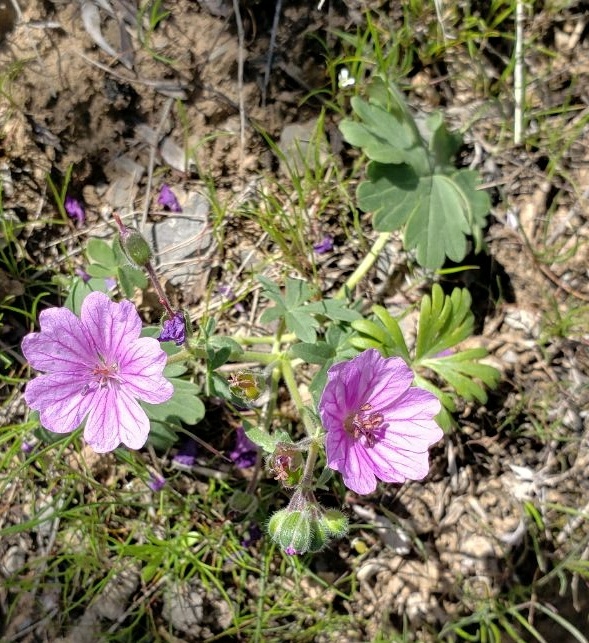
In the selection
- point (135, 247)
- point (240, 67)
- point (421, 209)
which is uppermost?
point (240, 67)

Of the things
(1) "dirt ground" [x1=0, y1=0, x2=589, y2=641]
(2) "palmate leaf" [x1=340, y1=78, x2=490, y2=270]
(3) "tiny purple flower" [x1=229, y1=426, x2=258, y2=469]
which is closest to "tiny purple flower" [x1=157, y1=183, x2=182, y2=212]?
(1) "dirt ground" [x1=0, y1=0, x2=589, y2=641]

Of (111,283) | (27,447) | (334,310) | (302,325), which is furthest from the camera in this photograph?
(111,283)

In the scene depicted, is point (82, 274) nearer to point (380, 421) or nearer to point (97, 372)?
point (97, 372)

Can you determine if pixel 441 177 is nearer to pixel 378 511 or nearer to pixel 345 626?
pixel 378 511

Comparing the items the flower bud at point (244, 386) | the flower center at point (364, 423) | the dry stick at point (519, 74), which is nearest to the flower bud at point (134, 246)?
the flower bud at point (244, 386)

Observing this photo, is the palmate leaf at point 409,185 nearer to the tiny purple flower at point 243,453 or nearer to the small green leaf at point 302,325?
the small green leaf at point 302,325

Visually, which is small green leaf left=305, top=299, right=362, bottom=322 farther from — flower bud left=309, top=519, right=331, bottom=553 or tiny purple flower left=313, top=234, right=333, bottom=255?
flower bud left=309, top=519, right=331, bottom=553

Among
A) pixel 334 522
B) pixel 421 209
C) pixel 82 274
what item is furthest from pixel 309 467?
pixel 82 274
